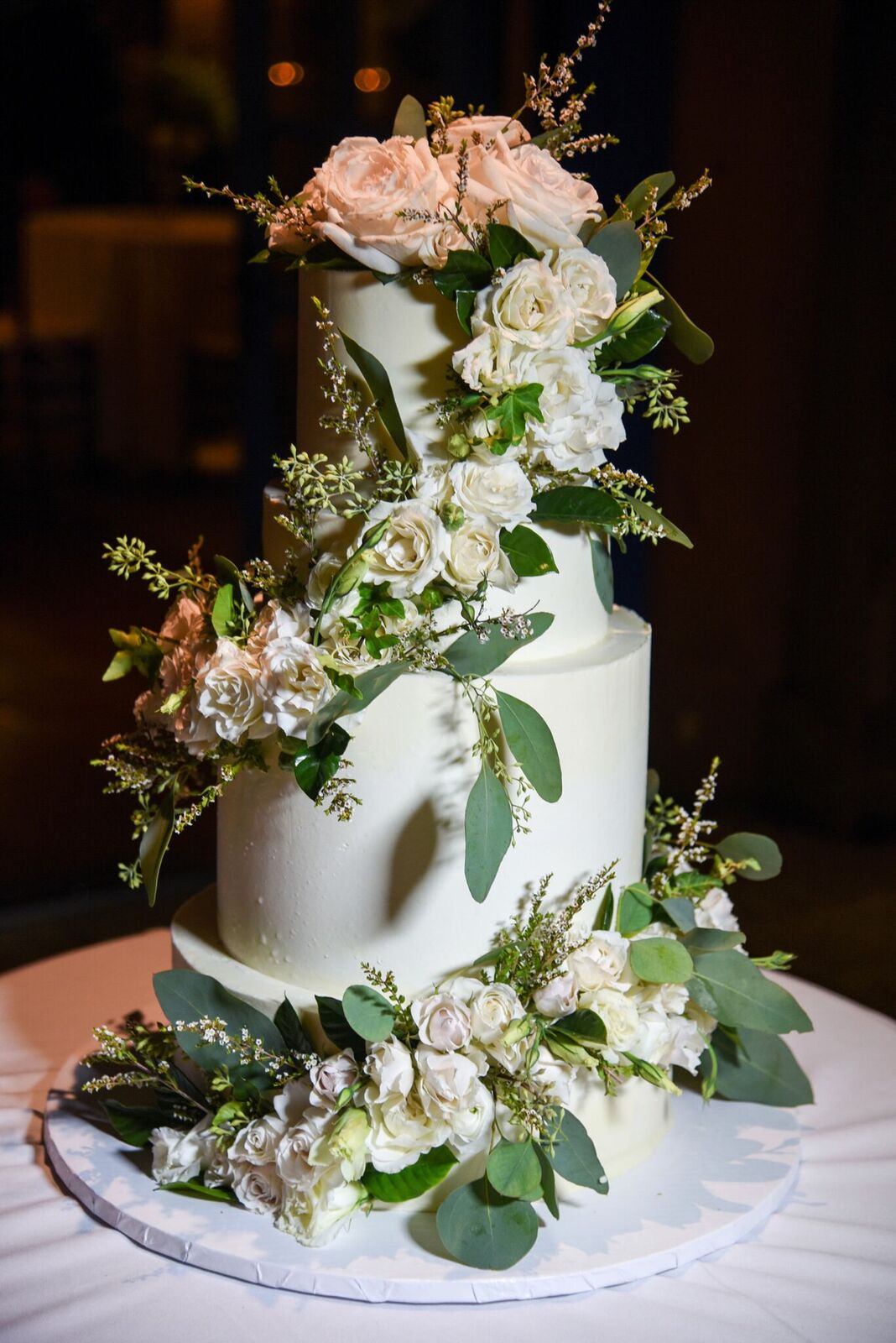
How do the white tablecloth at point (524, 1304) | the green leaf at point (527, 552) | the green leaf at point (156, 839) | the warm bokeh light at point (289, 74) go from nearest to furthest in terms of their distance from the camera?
the white tablecloth at point (524, 1304)
the green leaf at point (527, 552)
the green leaf at point (156, 839)
the warm bokeh light at point (289, 74)

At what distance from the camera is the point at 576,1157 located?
1.38 m

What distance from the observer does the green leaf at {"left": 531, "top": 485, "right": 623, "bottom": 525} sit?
4.55 feet

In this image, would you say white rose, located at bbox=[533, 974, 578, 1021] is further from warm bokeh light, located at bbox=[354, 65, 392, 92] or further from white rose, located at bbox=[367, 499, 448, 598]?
warm bokeh light, located at bbox=[354, 65, 392, 92]

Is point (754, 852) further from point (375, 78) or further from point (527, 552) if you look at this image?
point (375, 78)

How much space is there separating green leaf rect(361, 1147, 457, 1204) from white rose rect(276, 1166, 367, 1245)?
17mm

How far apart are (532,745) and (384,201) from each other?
0.52 m

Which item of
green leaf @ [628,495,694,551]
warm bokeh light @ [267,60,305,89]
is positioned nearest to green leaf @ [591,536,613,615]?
green leaf @ [628,495,694,551]

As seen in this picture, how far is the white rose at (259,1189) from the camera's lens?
140 centimetres

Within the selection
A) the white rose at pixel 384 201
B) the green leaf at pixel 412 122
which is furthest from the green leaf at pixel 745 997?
the green leaf at pixel 412 122

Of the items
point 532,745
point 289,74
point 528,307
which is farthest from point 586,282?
point 289,74

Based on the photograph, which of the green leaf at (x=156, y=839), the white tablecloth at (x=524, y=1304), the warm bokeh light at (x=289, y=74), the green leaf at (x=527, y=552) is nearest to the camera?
the white tablecloth at (x=524, y=1304)

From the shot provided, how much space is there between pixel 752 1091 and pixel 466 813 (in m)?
0.60

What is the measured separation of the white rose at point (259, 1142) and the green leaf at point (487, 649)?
0.47 meters

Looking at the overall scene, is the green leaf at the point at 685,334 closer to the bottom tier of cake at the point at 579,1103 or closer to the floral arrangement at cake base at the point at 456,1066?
the floral arrangement at cake base at the point at 456,1066
